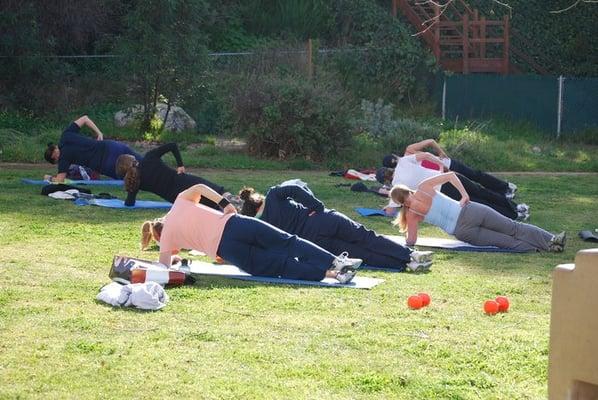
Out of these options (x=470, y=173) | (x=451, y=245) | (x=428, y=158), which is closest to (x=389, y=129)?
(x=470, y=173)

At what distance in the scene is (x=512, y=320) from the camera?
8508 mm

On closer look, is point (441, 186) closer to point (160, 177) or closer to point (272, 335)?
point (160, 177)

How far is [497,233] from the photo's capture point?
1229cm

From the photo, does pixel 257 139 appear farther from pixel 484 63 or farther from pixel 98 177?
pixel 484 63

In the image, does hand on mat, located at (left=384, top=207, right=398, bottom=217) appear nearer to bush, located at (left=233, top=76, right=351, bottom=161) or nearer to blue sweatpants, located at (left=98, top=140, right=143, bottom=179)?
blue sweatpants, located at (left=98, top=140, right=143, bottom=179)

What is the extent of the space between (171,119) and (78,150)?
25.2ft

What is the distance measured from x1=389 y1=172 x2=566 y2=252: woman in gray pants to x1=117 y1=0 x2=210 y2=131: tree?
427 inches

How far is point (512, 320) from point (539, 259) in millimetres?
3411

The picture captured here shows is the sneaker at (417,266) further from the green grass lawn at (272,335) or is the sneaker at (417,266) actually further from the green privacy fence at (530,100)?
the green privacy fence at (530,100)

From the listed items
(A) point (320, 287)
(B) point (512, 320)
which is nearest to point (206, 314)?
(A) point (320, 287)

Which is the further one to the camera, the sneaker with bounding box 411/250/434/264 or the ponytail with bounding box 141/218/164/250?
the sneaker with bounding box 411/250/434/264

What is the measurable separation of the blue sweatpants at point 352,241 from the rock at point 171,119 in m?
12.6

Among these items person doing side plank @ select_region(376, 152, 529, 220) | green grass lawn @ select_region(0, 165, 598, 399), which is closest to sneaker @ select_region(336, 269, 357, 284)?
green grass lawn @ select_region(0, 165, 598, 399)

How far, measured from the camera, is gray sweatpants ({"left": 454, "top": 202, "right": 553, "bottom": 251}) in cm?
1219
